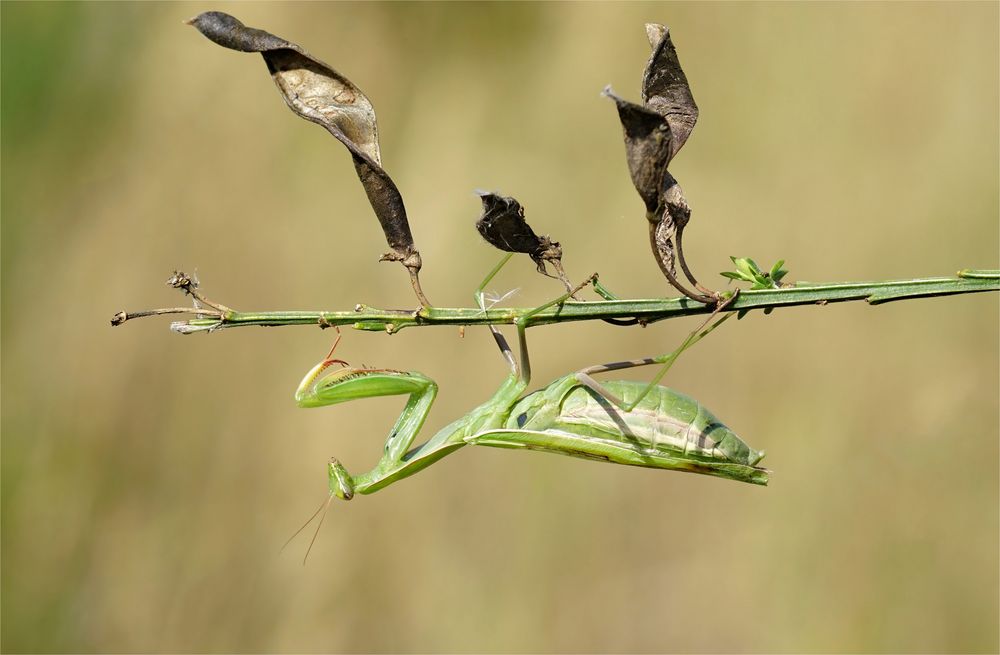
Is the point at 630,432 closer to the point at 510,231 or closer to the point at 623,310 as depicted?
the point at 623,310

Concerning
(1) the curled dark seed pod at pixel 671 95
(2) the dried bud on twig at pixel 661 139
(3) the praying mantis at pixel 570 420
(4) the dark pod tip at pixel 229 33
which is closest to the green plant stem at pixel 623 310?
(2) the dried bud on twig at pixel 661 139

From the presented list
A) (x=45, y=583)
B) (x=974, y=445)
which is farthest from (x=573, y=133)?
(x=45, y=583)

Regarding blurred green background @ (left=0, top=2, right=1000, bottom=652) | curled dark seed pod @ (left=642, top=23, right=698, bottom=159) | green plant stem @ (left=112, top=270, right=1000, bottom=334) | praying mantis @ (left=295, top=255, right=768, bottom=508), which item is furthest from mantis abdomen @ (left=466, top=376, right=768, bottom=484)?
blurred green background @ (left=0, top=2, right=1000, bottom=652)

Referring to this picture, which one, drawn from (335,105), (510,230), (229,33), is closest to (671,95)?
(510,230)

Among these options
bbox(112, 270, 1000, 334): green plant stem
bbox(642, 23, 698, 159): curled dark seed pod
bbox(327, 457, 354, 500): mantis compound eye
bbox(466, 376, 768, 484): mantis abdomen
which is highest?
bbox(642, 23, 698, 159): curled dark seed pod

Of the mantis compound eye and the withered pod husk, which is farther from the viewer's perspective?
the mantis compound eye

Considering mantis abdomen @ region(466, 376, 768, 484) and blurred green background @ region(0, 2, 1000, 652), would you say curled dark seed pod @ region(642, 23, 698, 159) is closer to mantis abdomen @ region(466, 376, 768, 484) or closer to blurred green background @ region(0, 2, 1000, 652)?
mantis abdomen @ region(466, 376, 768, 484)

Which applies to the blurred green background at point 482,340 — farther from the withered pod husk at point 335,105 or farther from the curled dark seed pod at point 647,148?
the curled dark seed pod at point 647,148
